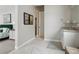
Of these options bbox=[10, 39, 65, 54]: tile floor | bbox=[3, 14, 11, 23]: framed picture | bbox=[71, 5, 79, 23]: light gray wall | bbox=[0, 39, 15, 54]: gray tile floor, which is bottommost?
bbox=[10, 39, 65, 54]: tile floor

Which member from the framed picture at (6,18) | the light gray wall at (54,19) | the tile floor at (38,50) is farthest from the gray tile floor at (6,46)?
the light gray wall at (54,19)

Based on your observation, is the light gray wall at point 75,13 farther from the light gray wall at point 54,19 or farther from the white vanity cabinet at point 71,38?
the white vanity cabinet at point 71,38

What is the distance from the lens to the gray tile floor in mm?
3798

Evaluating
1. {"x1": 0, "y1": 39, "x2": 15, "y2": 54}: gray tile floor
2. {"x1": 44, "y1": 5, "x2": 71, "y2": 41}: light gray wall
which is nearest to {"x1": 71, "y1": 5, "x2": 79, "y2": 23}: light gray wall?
{"x1": 44, "y1": 5, "x2": 71, "y2": 41}: light gray wall

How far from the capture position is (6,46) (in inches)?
164

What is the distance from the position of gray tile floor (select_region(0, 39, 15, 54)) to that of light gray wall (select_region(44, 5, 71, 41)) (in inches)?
147

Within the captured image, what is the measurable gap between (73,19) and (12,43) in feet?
15.5

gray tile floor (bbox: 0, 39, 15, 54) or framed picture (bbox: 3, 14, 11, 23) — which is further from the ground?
framed picture (bbox: 3, 14, 11, 23)

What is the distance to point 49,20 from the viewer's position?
7633 millimetres

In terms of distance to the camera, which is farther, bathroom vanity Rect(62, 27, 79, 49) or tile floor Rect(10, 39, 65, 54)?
bathroom vanity Rect(62, 27, 79, 49)

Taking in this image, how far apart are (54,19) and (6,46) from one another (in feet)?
14.2

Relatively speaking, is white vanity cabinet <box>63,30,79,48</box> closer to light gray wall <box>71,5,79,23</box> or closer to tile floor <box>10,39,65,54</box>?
tile floor <box>10,39,65,54</box>

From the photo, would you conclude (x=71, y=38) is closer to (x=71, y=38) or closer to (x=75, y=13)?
(x=71, y=38)

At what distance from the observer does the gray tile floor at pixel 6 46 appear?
380 centimetres
